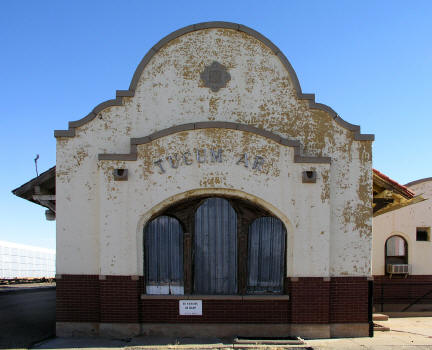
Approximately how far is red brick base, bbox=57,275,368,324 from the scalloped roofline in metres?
3.37

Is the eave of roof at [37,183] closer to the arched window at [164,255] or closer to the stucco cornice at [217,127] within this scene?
the stucco cornice at [217,127]

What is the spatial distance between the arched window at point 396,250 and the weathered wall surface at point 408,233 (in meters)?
0.15

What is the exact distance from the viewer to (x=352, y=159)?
10750 millimetres

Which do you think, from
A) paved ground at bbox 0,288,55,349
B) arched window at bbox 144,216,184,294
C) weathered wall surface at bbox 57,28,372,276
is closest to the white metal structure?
paved ground at bbox 0,288,55,349

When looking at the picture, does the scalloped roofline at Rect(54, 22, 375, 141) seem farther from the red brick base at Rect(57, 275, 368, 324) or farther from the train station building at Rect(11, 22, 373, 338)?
the red brick base at Rect(57, 275, 368, 324)

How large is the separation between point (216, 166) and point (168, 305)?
3229 millimetres

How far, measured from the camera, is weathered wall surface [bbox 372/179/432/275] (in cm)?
1508

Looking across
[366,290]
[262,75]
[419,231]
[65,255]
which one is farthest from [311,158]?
[419,231]

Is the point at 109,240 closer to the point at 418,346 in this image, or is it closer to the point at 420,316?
the point at 418,346

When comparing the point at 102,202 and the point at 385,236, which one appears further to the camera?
the point at 385,236

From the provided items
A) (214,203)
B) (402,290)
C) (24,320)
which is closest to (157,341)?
(214,203)

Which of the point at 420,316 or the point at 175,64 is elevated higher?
the point at 175,64

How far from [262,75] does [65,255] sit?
6.07m

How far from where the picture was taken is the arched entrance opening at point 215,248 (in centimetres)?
1057
